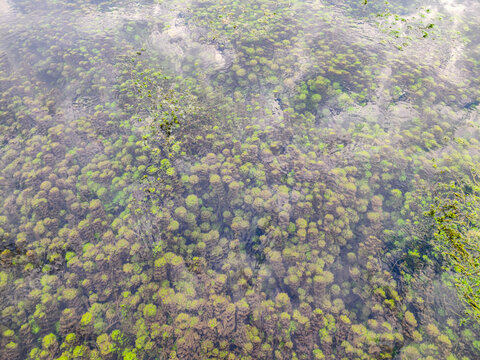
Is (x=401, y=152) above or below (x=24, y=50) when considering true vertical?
below

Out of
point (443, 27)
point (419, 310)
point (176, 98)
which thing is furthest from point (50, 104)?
point (443, 27)

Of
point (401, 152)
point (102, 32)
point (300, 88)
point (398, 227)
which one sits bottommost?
point (398, 227)

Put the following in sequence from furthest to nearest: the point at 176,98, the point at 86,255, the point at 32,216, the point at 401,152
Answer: the point at 176,98 → the point at 401,152 → the point at 32,216 → the point at 86,255

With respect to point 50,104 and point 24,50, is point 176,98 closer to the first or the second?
point 50,104

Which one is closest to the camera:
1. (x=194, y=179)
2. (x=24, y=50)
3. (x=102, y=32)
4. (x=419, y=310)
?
(x=419, y=310)

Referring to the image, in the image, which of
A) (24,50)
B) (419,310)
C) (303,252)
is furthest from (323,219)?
(24,50)

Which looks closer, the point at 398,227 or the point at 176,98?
the point at 398,227
